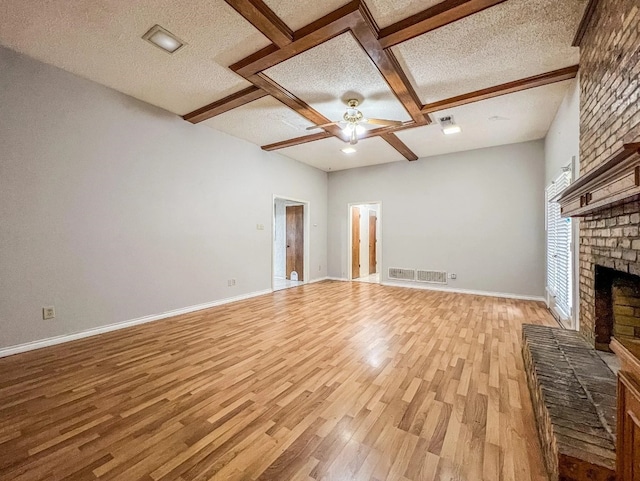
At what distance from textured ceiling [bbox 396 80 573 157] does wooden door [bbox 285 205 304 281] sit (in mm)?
3222

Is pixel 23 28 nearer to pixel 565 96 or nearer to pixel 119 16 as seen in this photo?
pixel 119 16

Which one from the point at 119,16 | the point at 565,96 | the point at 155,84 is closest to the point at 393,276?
the point at 565,96

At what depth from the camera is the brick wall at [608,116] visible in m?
1.62

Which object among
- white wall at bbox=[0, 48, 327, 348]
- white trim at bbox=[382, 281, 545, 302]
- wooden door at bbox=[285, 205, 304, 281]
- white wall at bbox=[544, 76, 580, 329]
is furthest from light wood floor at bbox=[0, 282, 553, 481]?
wooden door at bbox=[285, 205, 304, 281]

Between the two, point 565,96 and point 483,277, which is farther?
point 483,277

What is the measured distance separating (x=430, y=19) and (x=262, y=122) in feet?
Result: 9.36

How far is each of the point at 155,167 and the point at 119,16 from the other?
197 cm

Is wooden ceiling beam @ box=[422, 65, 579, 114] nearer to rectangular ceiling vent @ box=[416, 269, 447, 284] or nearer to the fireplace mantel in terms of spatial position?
the fireplace mantel

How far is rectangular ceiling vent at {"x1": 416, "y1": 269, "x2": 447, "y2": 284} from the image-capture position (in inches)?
237

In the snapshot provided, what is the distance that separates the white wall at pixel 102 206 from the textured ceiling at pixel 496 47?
3.39 m

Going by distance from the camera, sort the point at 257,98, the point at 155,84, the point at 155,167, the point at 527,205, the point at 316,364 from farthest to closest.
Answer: the point at 527,205, the point at 155,167, the point at 257,98, the point at 155,84, the point at 316,364

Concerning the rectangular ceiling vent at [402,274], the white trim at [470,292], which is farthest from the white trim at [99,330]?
the white trim at [470,292]

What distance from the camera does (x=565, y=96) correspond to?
3.42 m

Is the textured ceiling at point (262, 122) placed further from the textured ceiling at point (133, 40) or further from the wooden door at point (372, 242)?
the wooden door at point (372, 242)
